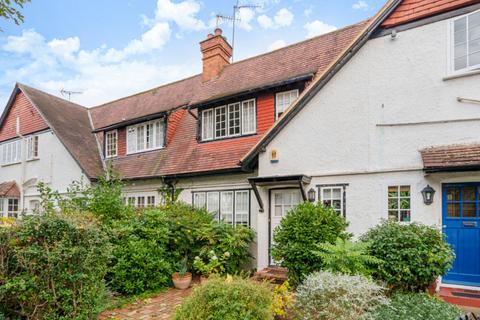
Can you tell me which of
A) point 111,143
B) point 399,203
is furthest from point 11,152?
point 399,203

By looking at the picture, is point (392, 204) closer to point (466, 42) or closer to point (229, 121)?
point (466, 42)

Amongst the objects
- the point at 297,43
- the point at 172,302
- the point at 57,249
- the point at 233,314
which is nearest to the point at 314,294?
the point at 233,314

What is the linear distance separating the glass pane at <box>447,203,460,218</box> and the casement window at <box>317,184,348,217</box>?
2.31 m

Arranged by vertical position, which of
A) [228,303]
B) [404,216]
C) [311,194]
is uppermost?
[311,194]

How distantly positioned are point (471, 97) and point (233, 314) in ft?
22.5

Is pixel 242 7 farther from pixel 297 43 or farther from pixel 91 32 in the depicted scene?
pixel 91 32

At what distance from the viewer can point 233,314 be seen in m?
4.58

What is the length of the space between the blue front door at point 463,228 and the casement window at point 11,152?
69.7 ft

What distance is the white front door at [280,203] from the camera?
9.34 meters

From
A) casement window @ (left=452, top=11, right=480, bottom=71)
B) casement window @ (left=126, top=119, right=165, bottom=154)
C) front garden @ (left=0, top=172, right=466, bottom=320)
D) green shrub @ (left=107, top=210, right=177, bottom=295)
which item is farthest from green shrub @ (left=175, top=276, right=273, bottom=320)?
casement window @ (left=126, top=119, right=165, bottom=154)

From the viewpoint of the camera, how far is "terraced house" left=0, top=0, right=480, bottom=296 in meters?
6.99

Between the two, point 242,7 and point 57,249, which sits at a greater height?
point 242,7

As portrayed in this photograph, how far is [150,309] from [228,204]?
192 inches

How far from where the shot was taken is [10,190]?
17.8m
